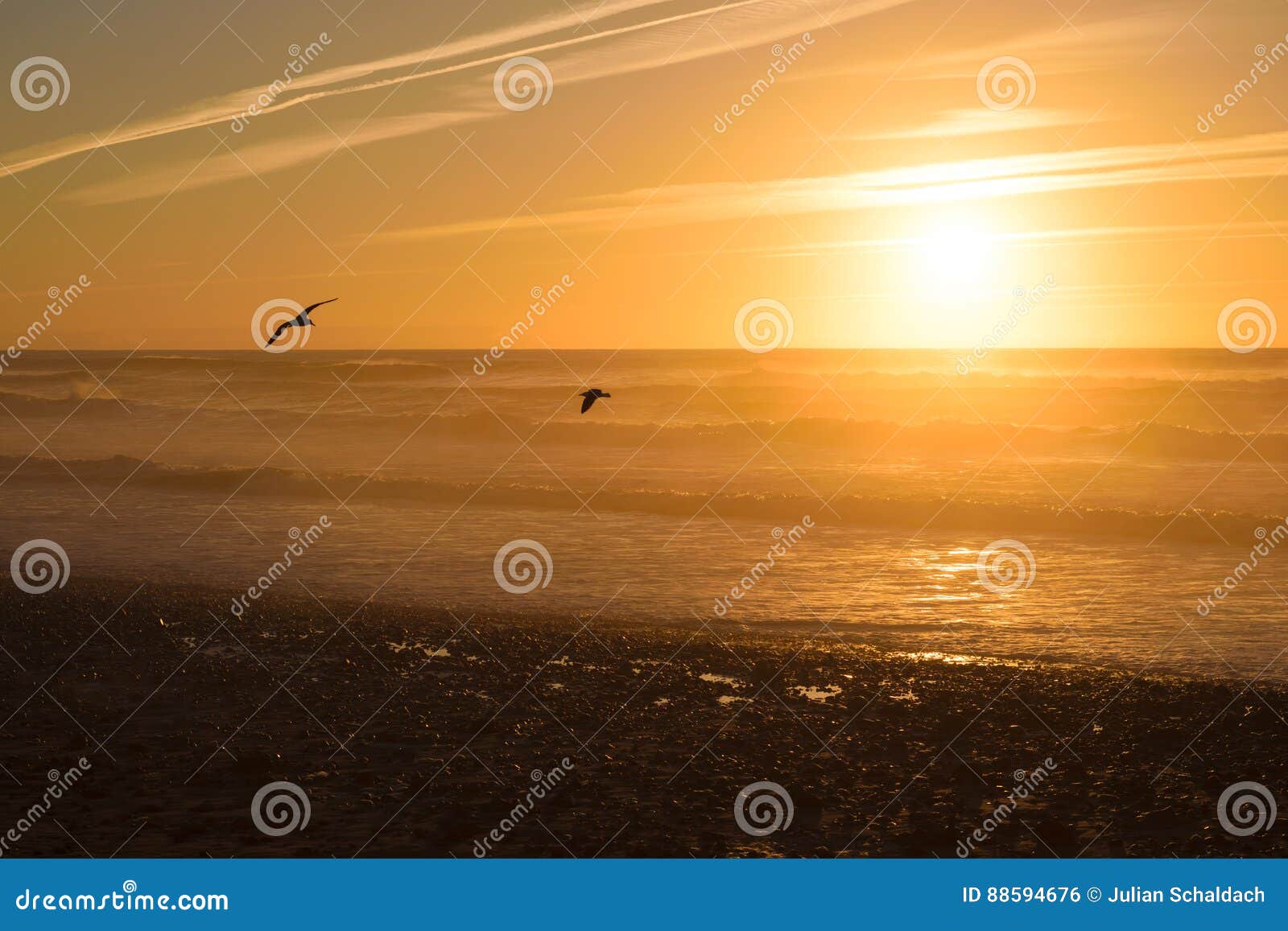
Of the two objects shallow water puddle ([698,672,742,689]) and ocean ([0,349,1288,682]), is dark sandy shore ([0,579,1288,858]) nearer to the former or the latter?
shallow water puddle ([698,672,742,689])

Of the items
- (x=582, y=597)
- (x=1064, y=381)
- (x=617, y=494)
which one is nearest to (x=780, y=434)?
(x=617, y=494)

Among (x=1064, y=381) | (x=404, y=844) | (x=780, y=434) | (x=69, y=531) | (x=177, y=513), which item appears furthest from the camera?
(x=1064, y=381)

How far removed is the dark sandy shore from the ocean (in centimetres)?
168

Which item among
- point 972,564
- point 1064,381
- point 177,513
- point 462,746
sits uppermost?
A: point 1064,381

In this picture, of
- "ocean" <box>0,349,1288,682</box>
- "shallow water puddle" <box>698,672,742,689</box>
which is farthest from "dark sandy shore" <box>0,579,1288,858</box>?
"ocean" <box>0,349,1288,682</box>

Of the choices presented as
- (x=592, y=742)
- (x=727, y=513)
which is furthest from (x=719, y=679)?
(x=727, y=513)

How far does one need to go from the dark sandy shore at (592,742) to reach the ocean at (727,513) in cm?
168

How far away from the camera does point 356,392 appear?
8100 cm

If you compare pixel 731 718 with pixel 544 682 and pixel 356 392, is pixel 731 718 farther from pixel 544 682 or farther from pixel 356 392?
pixel 356 392

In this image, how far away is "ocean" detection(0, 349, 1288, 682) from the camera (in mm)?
16641

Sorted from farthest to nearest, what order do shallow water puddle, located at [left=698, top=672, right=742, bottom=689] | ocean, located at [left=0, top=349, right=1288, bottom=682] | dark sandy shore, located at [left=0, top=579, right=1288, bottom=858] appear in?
ocean, located at [left=0, top=349, right=1288, bottom=682]
shallow water puddle, located at [left=698, top=672, right=742, bottom=689]
dark sandy shore, located at [left=0, top=579, right=1288, bottom=858]

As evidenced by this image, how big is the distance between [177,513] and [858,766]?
22498mm

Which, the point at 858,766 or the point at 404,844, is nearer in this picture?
the point at 404,844

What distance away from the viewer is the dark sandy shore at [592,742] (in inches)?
336
